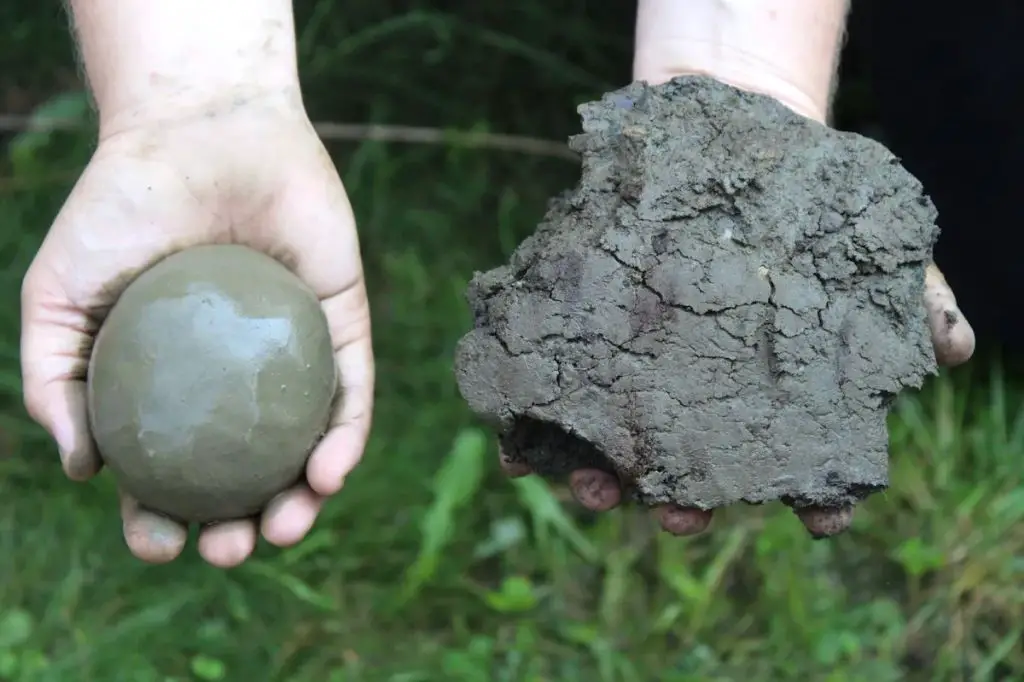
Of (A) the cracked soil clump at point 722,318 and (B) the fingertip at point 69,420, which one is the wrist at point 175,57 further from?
(A) the cracked soil clump at point 722,318

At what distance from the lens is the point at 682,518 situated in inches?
74.4

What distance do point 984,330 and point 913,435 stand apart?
0.38 m

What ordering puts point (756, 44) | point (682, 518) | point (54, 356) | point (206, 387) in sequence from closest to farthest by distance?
point (206, 387) < point (682, 518) < point (54, 356) < point (756, 44)

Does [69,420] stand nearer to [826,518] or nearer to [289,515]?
[289,515]

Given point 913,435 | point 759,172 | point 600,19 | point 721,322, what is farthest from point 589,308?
point 600,19

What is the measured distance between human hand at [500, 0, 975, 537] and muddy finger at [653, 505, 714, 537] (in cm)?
14

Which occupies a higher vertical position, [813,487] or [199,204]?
[199,204]

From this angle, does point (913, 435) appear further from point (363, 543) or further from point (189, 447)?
point (189, 447)

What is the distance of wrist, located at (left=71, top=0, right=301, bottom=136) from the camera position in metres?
2.14

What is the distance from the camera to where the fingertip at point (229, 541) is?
1.97 metres

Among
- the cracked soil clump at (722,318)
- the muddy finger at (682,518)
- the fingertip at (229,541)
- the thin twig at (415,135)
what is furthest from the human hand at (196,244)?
the thin twig at (415,135)

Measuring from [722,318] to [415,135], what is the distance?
186 centimetres

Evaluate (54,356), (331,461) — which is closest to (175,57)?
(54,356)

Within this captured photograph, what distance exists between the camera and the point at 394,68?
3.48m
